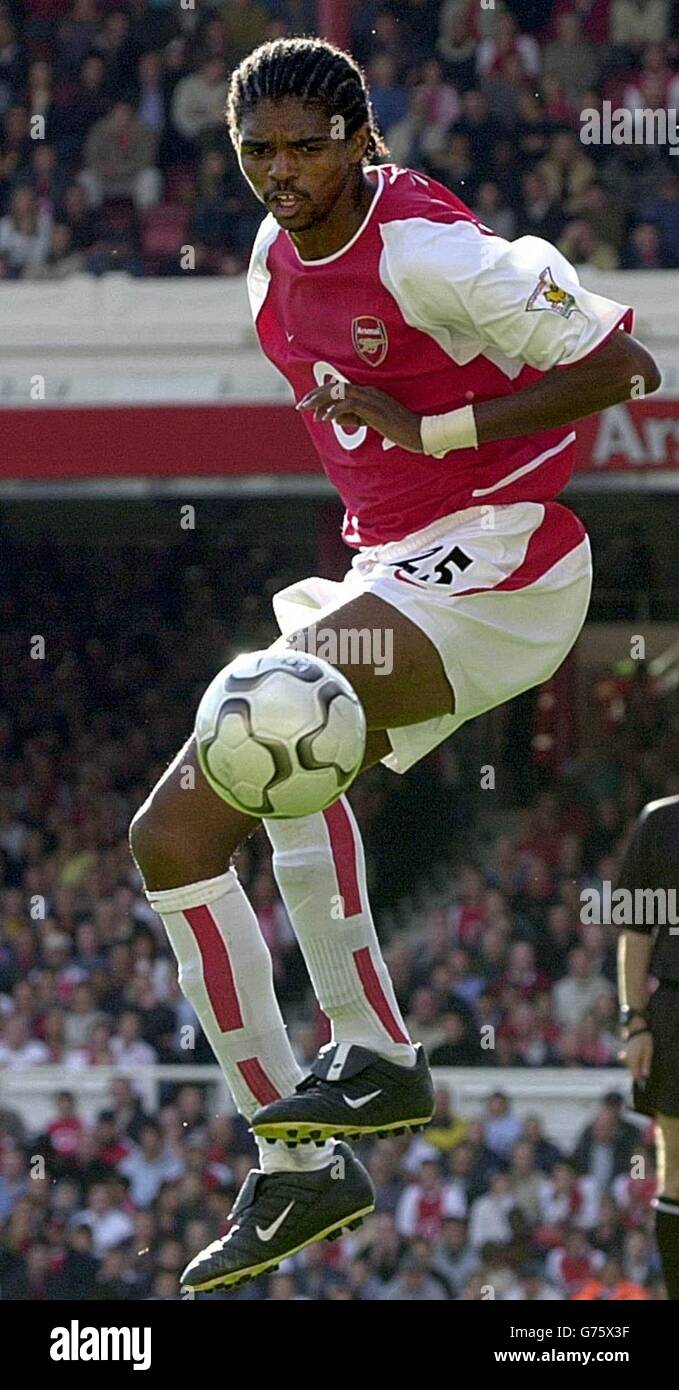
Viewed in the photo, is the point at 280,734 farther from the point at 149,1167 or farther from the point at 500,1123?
the point at 149,1167

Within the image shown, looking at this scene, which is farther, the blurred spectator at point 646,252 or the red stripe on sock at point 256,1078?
the blurred spectator at point 646,252

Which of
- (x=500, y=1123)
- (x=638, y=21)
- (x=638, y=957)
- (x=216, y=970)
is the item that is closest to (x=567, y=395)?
(x=216, y=970)

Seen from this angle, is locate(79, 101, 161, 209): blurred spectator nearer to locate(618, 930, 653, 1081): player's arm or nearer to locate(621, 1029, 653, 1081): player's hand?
locate(618, 930, 653, 1081): player's arm

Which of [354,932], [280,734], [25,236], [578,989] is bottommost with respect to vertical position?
[578,989]

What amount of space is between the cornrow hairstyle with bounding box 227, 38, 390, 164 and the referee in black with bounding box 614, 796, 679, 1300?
9.29ft

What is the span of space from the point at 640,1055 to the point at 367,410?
109 inches

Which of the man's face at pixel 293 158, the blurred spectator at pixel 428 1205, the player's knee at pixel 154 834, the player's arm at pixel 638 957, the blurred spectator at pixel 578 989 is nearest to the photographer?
the man's face at pixel 293 158

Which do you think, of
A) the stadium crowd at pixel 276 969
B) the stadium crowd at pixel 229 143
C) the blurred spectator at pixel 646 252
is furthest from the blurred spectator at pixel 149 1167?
the blurred spectator at pixel 646 252

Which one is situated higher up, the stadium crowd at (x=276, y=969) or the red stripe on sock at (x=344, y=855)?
the red stripe on sock at (x=344, y=855)

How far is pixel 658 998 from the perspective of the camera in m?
6.72

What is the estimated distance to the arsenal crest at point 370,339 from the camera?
14.7ft

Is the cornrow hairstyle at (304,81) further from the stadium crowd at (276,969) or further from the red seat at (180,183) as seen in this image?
the red seat at (180,183)
